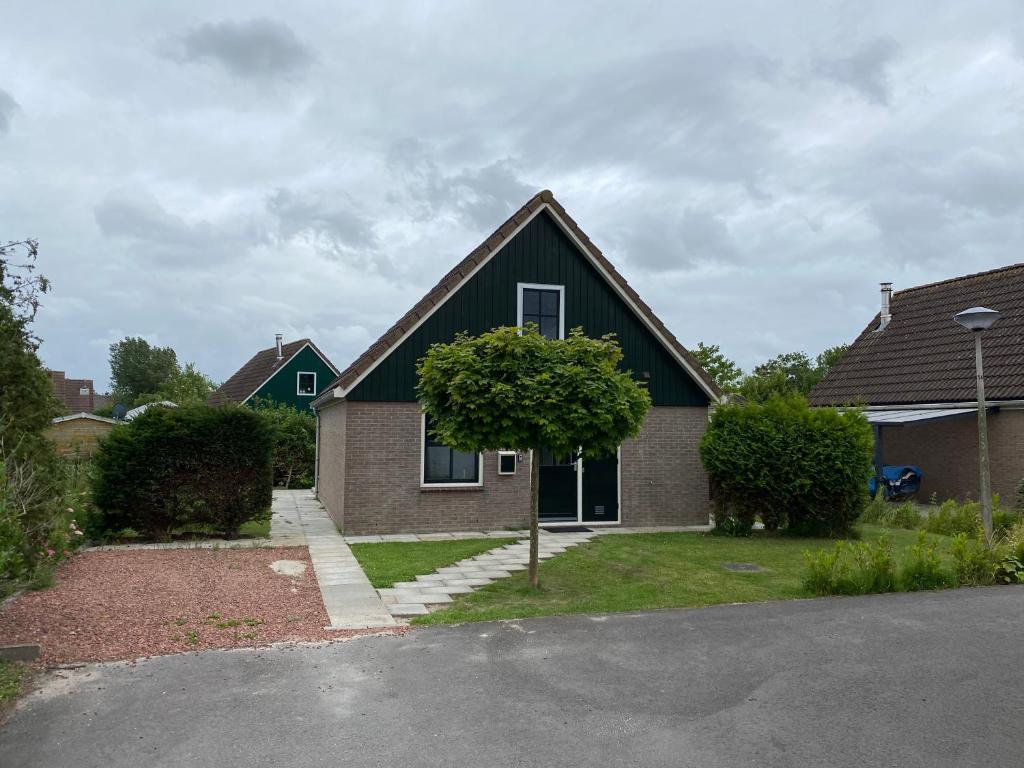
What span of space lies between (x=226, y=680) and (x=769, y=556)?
29.4 feet

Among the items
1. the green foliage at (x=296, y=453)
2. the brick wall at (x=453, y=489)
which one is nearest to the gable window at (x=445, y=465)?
the brick wall at (x=453, y=489)

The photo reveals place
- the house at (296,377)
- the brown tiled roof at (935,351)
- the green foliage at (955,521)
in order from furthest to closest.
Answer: the house at (296,377) → the brown tiled roof at (935,351) → the green foliage at (955,521)

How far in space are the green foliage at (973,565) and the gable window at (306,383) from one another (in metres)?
29.6

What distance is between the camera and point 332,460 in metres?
17.9

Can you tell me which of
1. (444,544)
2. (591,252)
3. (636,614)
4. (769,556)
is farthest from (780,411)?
(636,614)

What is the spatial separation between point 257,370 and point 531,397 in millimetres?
32625

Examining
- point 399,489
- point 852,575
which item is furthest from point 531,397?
point 399,489

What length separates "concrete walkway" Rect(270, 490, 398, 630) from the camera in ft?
27.0

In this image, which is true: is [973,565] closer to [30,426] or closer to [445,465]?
[445,465]

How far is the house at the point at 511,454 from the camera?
1473 cm

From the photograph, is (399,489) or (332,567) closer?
(332,567)

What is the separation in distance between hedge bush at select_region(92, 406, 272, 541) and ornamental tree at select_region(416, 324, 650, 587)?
5.53 meters

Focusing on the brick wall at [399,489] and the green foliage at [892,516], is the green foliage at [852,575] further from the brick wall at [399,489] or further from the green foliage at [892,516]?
the green foliage at [892,516]

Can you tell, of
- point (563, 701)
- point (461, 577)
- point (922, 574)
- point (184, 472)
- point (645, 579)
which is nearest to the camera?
point (563, 701)
